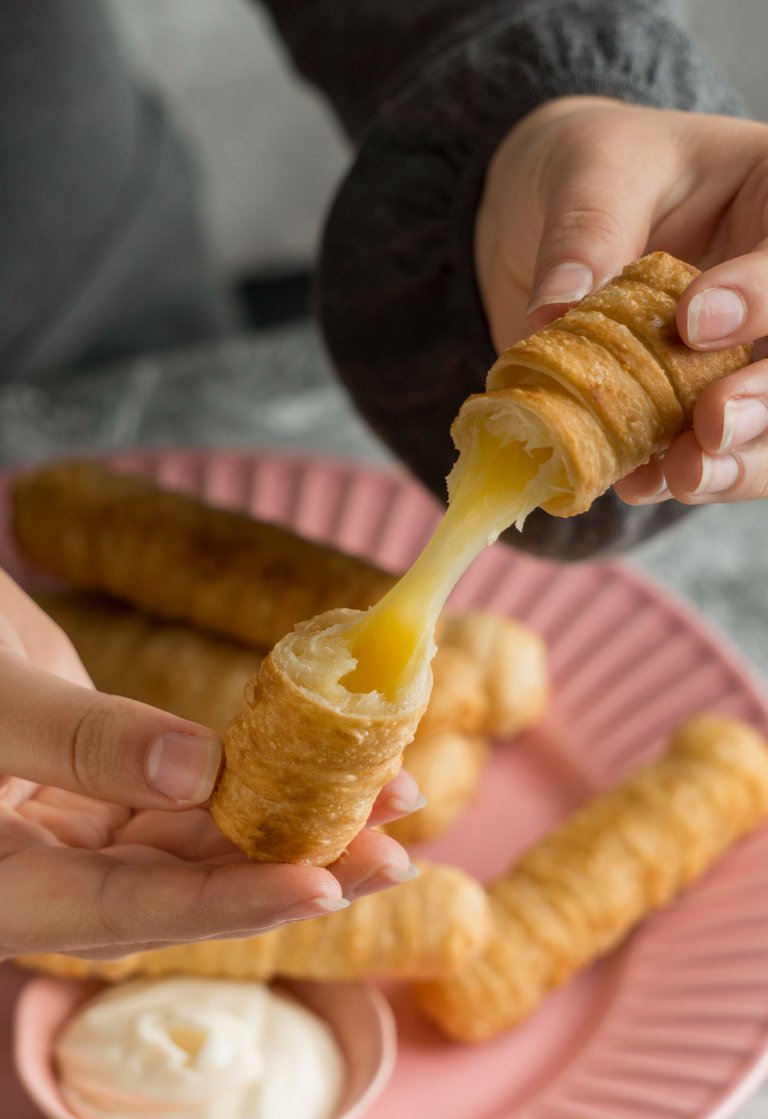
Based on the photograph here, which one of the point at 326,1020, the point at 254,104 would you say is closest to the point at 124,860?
the point at 326,1020

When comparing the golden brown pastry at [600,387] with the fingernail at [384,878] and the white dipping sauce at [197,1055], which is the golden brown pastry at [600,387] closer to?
the fingernail at [384,878]

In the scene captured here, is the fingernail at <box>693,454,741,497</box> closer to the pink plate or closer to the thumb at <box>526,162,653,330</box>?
the thumb at <box>526,162,653,330</box>

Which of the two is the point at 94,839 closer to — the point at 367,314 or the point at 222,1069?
the point at 222,1069

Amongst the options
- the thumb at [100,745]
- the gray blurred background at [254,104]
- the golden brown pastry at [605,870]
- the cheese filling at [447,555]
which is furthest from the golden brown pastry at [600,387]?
the gray blurred background at [254,104]

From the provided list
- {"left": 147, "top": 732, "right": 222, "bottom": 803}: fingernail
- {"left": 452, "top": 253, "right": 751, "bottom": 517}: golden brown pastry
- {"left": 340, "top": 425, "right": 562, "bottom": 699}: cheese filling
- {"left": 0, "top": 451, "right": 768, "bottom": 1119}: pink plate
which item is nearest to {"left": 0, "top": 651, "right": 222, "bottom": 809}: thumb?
{"left": 147, "top": 732, "right": 222, "bottom": 803}: fingernail

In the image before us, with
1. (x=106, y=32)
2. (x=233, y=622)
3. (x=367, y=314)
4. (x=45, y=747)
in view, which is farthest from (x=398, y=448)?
(x=106, y=32)

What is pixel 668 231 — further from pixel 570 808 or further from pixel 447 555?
pixel 570 808
